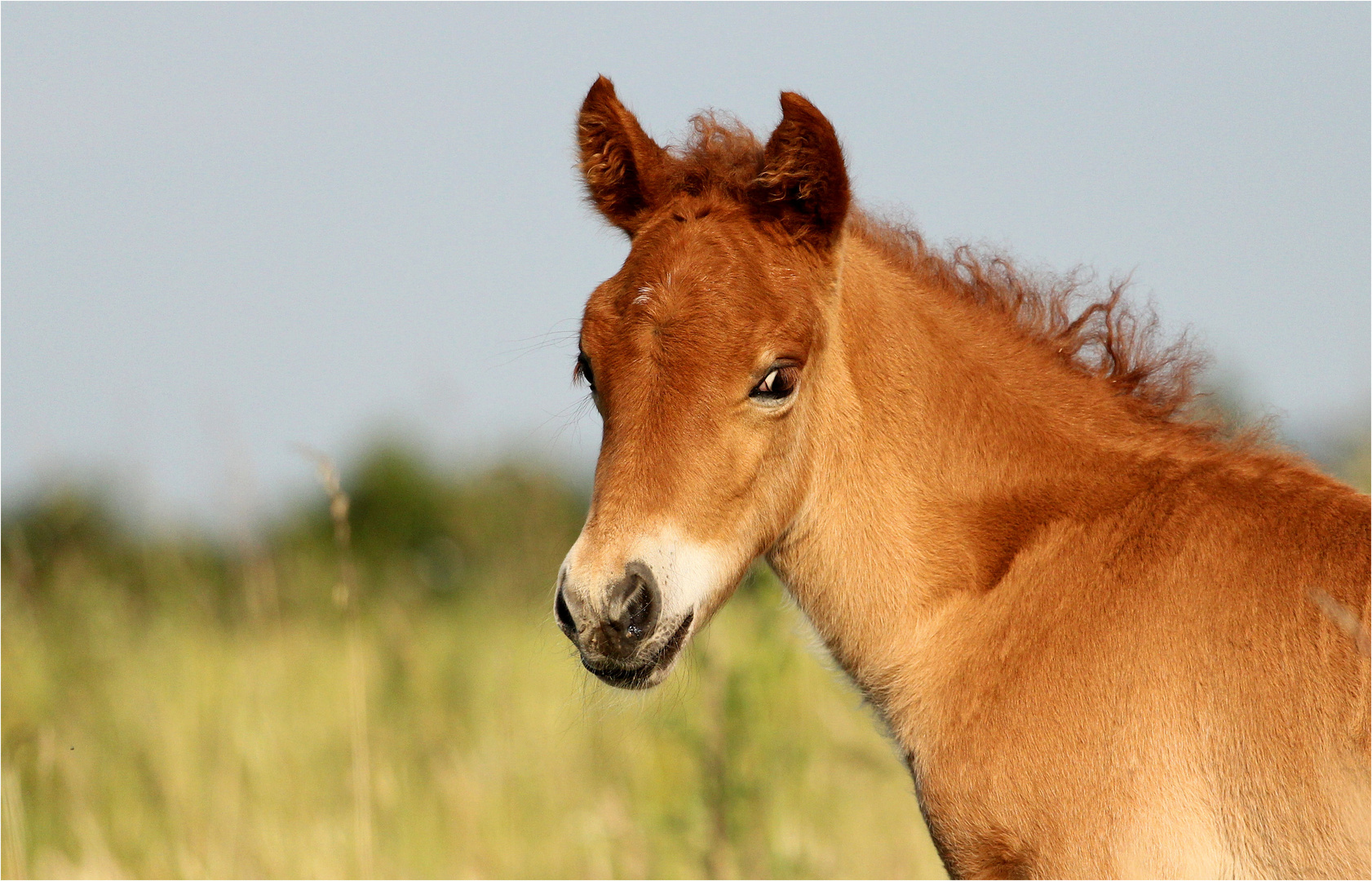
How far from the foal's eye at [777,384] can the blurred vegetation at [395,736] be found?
1.36 meters

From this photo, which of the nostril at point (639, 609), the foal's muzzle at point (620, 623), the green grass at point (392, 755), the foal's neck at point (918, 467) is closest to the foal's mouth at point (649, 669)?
the foal's muzzle at point (620, 623)

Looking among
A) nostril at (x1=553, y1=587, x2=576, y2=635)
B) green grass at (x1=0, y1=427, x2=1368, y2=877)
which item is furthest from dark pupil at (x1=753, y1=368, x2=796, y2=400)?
green grass at (x1=0, y1=427, x2=1368, y2=877)

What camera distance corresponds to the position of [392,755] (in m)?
6.94

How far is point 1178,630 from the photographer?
117 inches

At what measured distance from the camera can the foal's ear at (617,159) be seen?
3742mm

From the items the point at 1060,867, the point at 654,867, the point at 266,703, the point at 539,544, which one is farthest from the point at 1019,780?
the point at 266,703

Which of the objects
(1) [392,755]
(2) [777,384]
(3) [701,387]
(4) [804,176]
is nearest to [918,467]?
(2) [777,384]

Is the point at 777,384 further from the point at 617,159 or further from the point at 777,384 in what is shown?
the point at 617,159

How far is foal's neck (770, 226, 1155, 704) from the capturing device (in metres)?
3.45

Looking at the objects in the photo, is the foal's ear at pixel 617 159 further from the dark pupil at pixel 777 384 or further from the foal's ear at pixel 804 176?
the dark pupil at pixel 777 384

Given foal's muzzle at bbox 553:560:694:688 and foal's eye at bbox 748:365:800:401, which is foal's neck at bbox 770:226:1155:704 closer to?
foal's eye at bbox 748:365:800:401

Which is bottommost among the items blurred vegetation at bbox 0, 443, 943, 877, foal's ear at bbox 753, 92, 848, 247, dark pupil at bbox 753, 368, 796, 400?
blurred vegetation at bbox 0, 443, 943, 877

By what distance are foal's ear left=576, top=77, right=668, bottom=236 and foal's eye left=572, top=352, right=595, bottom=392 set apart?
23.1 inches

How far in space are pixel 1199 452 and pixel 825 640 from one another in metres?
1.35
